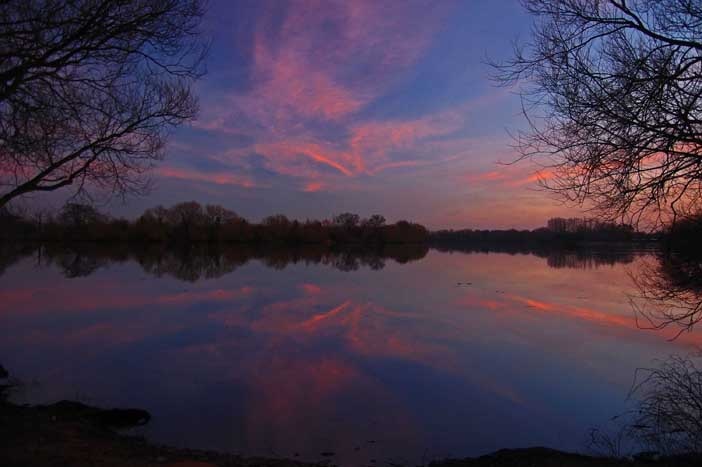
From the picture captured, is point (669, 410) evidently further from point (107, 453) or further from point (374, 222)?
point (374, 222)

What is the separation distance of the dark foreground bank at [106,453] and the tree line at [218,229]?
Result: 66180 mm

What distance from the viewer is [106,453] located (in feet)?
13.9

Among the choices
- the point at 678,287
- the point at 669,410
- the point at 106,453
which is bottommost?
the point at 669,410

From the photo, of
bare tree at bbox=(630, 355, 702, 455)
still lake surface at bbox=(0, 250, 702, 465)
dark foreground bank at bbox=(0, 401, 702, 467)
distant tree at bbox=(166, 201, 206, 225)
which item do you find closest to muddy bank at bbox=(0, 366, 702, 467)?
dark foreground bank at bbox=(0, 401, 702, 467)

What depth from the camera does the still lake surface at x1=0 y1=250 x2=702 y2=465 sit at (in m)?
5.88

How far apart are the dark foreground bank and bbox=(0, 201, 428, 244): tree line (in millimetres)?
66180

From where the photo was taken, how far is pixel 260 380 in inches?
310

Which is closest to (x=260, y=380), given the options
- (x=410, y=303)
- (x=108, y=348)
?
(x=108, y=348)

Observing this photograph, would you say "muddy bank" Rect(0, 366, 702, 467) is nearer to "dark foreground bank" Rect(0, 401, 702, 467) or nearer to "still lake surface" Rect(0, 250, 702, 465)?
"dark foreground bank" Rect(0, 401, 702, 467)

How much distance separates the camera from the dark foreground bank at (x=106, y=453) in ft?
13.0

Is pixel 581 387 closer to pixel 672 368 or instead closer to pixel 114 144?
pixel 672 368

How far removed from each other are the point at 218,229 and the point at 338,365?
7968cm

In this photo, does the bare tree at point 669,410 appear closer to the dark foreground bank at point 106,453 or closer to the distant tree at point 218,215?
the dark foreground bank at point 106,453

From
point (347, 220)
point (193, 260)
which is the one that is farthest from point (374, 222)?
point (193, 260)
